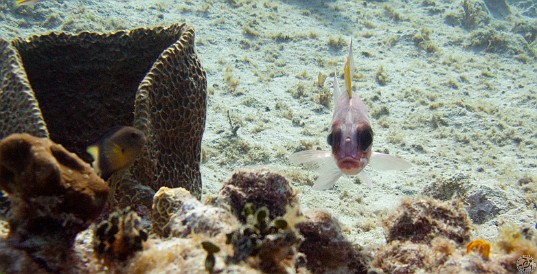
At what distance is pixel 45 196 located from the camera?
5.01ft

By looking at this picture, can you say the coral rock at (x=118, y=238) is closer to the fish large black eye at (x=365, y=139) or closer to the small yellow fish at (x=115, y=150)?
the small yellow fish at (x=115, y=150)

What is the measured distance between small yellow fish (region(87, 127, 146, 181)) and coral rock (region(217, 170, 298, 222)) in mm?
692

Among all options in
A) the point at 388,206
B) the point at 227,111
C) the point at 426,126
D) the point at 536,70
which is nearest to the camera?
the point at 388,206

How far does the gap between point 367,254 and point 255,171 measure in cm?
90

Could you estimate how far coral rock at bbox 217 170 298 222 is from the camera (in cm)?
231

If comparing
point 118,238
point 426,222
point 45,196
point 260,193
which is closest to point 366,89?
point 426,222

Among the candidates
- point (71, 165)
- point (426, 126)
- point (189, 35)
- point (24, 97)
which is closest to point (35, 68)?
point (24, 97)

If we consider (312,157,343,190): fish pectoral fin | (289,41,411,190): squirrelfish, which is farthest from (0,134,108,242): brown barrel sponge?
(312,157,343,190): fish pectoral fin

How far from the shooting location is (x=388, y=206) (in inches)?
207

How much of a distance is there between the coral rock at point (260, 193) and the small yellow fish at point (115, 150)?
0.69 meters

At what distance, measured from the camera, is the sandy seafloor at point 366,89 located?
553 cm

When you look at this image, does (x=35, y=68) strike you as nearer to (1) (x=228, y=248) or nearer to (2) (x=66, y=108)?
(2) (x=66, y=108)

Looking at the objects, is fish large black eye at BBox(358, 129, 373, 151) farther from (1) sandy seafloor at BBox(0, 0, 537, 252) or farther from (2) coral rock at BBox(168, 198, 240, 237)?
(1) sandy seafloor at BBox(0, 0, 537, 252)

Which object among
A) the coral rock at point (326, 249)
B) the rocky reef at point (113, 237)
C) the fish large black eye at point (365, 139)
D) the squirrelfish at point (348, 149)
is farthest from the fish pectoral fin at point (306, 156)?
the rocky reef at point (113, 237)
